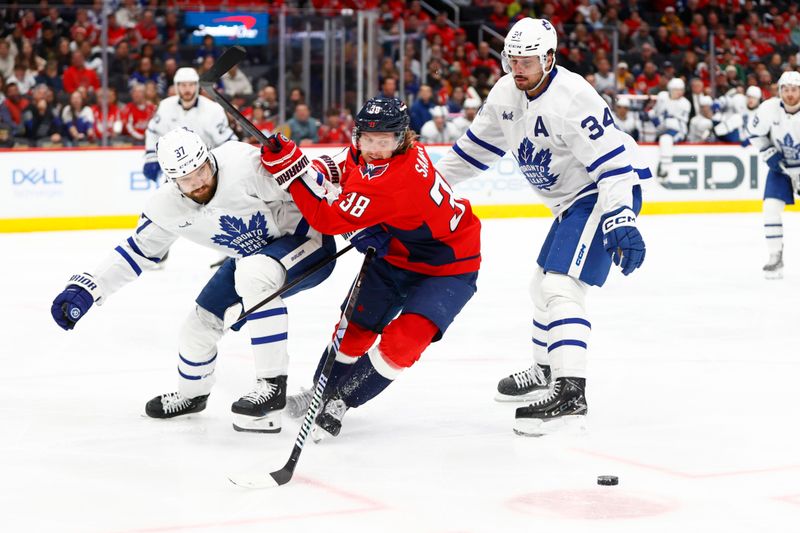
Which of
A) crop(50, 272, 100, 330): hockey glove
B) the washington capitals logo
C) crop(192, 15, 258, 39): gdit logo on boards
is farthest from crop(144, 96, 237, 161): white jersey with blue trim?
the washington capitals logo

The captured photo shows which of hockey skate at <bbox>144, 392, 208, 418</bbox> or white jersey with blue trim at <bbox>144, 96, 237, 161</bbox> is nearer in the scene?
hockey skate at <bbox>144, 392, 208, 418</bbox>

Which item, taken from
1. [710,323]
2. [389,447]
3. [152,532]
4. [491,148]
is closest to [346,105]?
[710,323]

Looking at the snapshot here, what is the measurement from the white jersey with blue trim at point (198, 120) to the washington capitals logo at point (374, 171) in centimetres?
473

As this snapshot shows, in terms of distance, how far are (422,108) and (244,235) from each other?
8.16 metres

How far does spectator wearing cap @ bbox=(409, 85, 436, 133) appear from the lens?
11719mm

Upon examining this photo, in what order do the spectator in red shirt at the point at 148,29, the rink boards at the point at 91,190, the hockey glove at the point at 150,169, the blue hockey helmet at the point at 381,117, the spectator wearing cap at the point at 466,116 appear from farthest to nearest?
1. the spectator wearing cap at the point at 466,116
2. the spectator in red shirt at the point at 148,29
3. the rink boards at the point at 91,190
4. the hockey glove at the point at 150,169
5. the blue hockey helmet at the point at 381,117

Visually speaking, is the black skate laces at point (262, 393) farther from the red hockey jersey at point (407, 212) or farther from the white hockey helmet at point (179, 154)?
the white hockey helmet at point (179, 154)

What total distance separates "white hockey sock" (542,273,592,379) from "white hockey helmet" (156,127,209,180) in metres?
1.09

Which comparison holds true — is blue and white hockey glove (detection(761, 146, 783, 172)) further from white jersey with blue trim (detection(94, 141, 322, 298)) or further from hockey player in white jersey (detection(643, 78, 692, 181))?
white jersey with blue trim (detection(94, 141, 322, 298))

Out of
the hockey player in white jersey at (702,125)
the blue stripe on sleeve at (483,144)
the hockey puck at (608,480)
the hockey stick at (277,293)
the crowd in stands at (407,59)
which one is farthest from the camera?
the hockey player in white jersey at (702,125)

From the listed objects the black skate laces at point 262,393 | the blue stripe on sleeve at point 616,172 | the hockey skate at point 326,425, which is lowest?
the hockey skate at point 326,425

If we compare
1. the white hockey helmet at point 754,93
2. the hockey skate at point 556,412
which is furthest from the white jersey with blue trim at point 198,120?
the white hockey helmet at point 754,93

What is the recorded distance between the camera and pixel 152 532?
2.68 meters

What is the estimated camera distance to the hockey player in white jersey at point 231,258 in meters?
3.58
